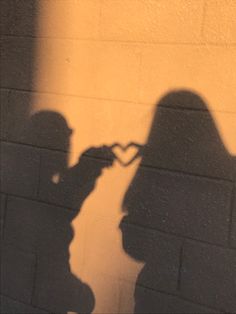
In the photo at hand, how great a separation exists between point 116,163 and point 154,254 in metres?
0.45

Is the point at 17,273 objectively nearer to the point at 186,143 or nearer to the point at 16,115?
the point at 16,115

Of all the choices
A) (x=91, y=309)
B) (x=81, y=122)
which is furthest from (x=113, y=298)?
(x=81, y=122)

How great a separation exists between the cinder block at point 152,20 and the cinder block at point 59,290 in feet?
3.86

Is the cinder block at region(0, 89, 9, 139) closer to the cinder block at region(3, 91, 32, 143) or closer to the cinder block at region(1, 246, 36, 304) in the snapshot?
the cinder block at region(3, 91, 32, 143)

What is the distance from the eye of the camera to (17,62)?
9.09 feet

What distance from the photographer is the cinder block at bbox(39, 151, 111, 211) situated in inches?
103

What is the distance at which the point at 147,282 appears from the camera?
2.52 meters

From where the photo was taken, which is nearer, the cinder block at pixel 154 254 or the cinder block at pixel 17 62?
the cinder block at pixel 154 254

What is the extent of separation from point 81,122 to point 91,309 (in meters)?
0.92

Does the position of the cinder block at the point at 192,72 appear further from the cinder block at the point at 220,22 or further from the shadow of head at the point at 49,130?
the shadow of head at the point at 49,130

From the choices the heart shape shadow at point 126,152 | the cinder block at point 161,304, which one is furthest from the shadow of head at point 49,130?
the cinder block at point 161,304

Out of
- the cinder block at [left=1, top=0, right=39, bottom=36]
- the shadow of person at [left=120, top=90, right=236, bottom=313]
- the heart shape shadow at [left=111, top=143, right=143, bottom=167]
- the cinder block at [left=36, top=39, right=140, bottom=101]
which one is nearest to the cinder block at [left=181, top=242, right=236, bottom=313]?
the shadow of person at [left=120, top=90, right=236, bottom=313]

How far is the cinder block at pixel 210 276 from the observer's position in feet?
7.61

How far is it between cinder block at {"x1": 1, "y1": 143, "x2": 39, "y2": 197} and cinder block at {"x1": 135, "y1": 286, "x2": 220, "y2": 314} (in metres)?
0.76
